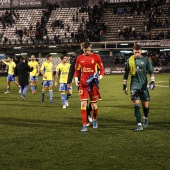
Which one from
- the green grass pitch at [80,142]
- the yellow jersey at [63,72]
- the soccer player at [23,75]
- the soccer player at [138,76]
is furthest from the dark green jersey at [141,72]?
the soccer player at [23,75]

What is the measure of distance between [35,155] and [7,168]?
1063mm

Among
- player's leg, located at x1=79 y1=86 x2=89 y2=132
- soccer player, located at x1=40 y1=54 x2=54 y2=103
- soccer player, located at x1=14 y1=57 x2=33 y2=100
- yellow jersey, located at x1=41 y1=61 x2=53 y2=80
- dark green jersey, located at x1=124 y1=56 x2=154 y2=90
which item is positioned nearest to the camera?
dark green jersey, located at x1=124 y1=56 x2=154 y2=90

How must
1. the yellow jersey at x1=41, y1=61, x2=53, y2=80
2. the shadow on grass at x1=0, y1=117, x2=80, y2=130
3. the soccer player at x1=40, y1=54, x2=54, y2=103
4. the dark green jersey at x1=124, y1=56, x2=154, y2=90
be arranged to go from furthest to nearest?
the yellow jersey at x1=41, y1=61, x2=53, y2=80 → the soccer player at x1=40, y1=54, x2=54, y2=103 → the shadow on grass at x1=0, y1=117, x2=80, y2=130 → the dark green jersey at x1=124, y1=56, x2=154, y2=90

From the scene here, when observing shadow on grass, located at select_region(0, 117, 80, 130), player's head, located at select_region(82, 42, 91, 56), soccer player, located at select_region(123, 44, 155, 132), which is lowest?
shadow on grass, located at select_region(0, 117, 80, 130)

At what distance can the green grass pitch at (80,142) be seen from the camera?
24.6 ft

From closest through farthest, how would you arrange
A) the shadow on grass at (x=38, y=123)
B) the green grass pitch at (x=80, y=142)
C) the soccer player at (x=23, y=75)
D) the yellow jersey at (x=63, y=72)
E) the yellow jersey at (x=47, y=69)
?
the green grass pitch at (x=80, y=142) → the shadow on grass at (x=38, y=123) → the yellow jersey at (x=63, y=72) → the yellow jersey at (x=47, y=69) → the soccer player at (x=23, y=75)

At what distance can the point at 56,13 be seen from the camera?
64812 mm

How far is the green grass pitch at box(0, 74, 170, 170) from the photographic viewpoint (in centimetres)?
750

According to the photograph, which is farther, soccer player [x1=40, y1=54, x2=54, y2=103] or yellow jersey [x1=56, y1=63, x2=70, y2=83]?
soccer player [x1=40, y1=54, x2=54, y2=103]

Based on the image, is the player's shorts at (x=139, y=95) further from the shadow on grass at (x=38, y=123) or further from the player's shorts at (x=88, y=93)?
the shadow on grass at (x=38, y=123)

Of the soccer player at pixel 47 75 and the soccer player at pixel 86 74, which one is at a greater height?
the soccer player at pixel 86 74

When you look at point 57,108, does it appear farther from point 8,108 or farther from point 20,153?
point 20,153

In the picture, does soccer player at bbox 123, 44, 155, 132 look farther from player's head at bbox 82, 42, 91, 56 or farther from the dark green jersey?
player's head at bbox 82, 42, 91, 56

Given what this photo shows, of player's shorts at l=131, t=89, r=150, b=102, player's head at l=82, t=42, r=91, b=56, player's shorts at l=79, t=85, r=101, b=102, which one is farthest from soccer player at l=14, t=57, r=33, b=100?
player's shorts at l=131, t=89, r=150, b=102
